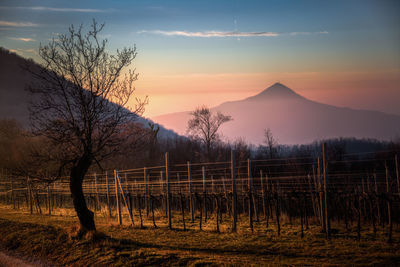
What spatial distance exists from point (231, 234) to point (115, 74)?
20.2 feet

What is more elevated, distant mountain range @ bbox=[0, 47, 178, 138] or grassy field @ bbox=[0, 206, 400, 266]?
distant mountain range @ bbox=[0, 47, 178, 138]

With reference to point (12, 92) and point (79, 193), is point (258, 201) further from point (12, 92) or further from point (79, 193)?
point (12, 92)

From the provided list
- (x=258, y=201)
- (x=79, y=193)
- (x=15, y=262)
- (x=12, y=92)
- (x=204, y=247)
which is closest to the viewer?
(x=15, y=262)

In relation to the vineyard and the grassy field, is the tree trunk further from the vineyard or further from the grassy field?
the vineyard

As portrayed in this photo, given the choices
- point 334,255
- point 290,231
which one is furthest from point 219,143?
point 334,255

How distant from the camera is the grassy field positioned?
7312mm

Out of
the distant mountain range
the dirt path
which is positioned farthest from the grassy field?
the distant mountain range

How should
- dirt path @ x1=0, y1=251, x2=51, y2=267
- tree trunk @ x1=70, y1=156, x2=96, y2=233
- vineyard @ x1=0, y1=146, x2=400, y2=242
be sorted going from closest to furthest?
dirt path @ x1=0, y1=251, x2=51, y2=267 < tree trunk @ x1=70, y1=156, x2=96, y2=233 < vineyard @ x1=0, y1=146, x2=400, y2=242

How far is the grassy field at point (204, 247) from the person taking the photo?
7312 mm

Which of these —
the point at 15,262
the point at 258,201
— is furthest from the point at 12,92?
the point at 15,262

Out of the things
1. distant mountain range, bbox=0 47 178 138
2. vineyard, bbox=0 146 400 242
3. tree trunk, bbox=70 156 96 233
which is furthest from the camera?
distant mountain range, bbox=0 47 178 138

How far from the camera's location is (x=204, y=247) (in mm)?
9109

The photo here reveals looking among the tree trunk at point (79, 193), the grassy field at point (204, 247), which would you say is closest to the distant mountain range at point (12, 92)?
the grassy field at point (204, 247)

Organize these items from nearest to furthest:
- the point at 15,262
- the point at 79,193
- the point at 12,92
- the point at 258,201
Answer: the point at 15,262
the point at 79,193
the point at 258,201
the point at 12,92
